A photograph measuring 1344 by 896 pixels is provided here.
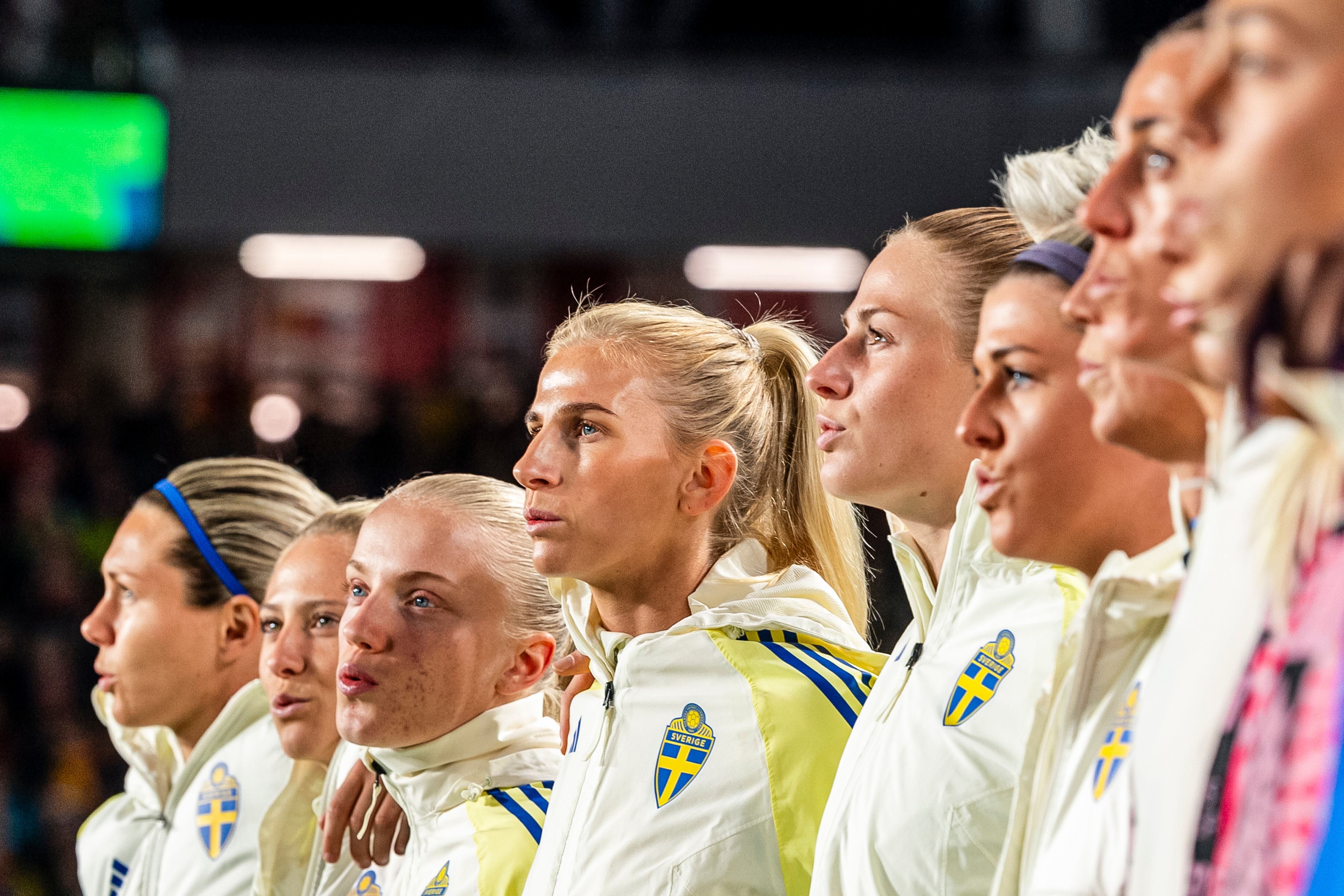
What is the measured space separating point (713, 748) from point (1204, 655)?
1.13m

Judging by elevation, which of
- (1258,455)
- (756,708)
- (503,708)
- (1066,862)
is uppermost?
(1258,455)

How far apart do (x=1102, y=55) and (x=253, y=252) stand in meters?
4.93

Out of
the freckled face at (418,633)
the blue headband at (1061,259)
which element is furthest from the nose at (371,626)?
the blue headband at (1061,259)

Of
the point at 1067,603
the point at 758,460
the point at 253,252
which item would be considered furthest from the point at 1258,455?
the point at 253,252

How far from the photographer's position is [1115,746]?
107 centimetres

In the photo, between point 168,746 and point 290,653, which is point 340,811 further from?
point 168,746

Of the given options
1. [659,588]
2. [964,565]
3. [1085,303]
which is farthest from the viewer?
[659,588]

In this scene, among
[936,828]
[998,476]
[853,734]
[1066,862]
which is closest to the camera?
[1066,862]

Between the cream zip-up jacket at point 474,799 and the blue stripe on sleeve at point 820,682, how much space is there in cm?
45

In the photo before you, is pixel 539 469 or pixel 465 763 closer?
pixel 539 469

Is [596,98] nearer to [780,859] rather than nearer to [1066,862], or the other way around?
[780,859]

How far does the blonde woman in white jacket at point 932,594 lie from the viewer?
4.91ft

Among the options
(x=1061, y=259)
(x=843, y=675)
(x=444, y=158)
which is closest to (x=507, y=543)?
(x=843, y=675)

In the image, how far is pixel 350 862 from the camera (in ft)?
8.43
